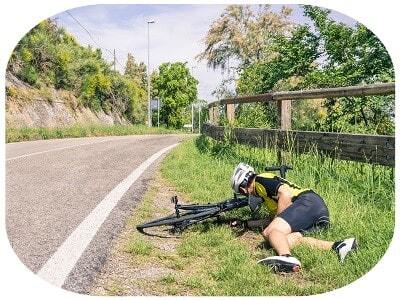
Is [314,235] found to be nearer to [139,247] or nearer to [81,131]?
[139,247]

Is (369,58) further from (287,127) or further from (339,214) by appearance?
(339,214)

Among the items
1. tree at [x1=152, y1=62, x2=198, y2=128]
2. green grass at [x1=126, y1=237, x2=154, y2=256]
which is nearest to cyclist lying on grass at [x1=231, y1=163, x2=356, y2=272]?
green grass at [x1=126, y1=237, x2=154, y2=256]

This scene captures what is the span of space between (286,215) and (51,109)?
591 inches

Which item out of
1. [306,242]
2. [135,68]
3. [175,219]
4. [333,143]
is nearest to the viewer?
[306,242]

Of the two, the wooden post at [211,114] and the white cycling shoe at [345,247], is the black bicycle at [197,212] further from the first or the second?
the wooden post at [211,114]

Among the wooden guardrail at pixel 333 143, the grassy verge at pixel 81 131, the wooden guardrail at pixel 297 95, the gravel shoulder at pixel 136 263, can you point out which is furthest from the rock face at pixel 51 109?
the gravel shoulder at pixel 136 263

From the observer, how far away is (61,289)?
9.27 feet

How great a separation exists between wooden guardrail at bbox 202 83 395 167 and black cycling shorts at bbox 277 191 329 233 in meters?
0.68

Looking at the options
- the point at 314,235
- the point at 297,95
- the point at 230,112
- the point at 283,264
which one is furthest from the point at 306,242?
the point at 230,112

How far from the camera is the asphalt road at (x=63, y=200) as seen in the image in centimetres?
340

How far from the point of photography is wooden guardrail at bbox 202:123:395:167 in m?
3.99

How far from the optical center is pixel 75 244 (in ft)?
11.9

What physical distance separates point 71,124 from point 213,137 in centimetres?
929

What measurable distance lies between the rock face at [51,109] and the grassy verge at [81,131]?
278mm
